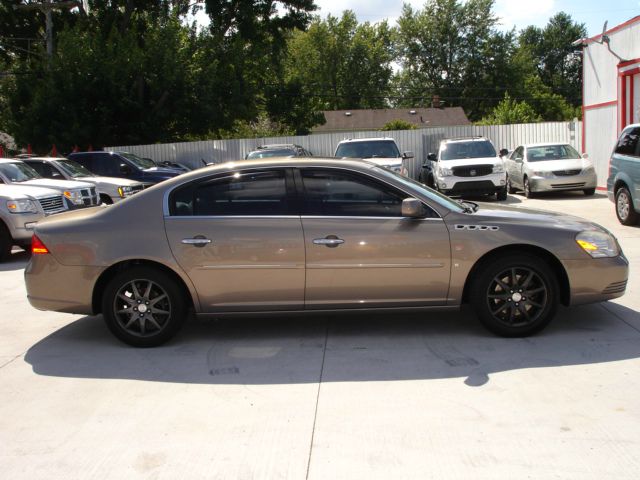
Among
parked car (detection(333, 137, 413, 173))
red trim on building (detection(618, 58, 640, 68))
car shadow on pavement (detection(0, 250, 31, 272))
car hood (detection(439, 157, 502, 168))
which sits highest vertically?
red trim on building (detection(618, 58, 640, 68))

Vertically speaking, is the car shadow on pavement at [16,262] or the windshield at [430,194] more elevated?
the windshield at [430,194]

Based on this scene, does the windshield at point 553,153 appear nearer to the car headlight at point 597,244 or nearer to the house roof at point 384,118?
the car headlight at point 597,244

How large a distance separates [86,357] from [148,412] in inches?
58.3

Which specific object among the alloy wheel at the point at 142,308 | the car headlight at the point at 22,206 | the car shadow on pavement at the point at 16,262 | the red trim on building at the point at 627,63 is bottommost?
the car shadow on pavement at the point at 16,262

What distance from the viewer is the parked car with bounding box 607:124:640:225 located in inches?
445

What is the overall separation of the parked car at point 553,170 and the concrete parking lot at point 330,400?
459 inches

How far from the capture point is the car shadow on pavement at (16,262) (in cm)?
1063

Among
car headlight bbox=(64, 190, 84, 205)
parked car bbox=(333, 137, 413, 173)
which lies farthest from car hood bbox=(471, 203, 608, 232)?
parked car bbox=(333, 137, 413, 173)

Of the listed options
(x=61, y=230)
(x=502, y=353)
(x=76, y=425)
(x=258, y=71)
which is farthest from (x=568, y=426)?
(x=258, y=71)

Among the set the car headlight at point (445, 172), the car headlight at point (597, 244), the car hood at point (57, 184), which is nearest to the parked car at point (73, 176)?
the car hood at point (57, 184)

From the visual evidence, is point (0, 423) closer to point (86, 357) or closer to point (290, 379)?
point (86, 357)

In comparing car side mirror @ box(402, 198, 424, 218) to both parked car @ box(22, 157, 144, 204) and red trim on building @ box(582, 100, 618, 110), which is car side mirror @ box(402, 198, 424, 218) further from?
red trim on building @ box(582, 100, 618, 110)

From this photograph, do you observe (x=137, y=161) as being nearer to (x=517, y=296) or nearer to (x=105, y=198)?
(x=105, y=198)

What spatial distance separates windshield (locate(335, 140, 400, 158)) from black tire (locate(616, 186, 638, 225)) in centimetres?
639
